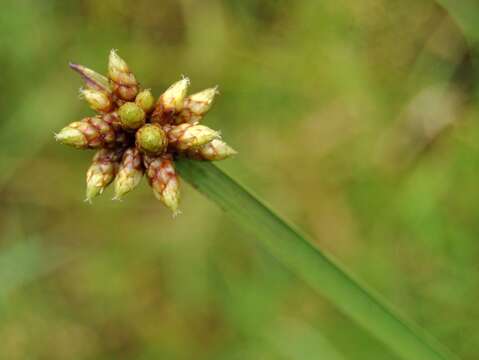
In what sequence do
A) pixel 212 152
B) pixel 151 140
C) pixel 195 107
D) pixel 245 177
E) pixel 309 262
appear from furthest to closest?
1. pixel 245 177
2. pixel 309 262
3. pixel 195 107
4. pixel 212 152
5. pixel 151 140

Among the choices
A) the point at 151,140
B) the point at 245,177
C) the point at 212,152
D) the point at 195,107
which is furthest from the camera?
the point at 245,177

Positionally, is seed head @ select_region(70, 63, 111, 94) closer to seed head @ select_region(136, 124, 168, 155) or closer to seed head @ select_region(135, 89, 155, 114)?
seed head @ select_region(135, 89, 155, 114)

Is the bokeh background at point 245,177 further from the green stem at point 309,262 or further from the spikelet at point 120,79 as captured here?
the spikelet at point 120,79

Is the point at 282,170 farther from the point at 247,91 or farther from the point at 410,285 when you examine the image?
the point at 410,285

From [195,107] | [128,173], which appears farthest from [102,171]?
[195,107]

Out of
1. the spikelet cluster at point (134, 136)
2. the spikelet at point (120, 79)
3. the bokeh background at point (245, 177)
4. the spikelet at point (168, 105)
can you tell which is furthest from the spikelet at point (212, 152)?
the bokeh background at point (245, 177)

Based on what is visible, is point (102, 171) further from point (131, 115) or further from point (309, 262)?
point (309, 262)

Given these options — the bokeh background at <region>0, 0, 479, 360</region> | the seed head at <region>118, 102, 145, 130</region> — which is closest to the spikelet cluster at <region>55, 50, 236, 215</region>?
the seed head at <region>118, 102, 145, 130</region>

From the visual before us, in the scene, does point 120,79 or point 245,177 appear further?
A: point 245,177
